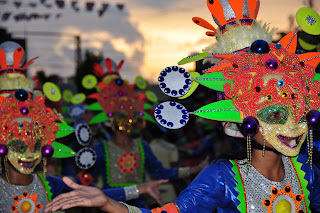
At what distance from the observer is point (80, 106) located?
8.23 meters

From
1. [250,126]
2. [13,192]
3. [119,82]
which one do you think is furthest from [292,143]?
[119,82]

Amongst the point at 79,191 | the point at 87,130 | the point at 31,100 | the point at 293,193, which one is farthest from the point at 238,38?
the point at 87,130

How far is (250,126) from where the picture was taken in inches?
113

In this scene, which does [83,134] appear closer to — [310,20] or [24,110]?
[24,110]

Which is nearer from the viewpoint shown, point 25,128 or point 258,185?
point 258,185

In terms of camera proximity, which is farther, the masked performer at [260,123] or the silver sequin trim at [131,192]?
the silver sequin trim at [131,192]

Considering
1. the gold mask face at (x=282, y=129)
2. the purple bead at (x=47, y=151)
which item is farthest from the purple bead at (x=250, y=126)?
the purple bead at (x=47, y=151)

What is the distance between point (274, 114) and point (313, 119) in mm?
242

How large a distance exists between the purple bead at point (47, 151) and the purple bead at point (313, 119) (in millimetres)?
2260

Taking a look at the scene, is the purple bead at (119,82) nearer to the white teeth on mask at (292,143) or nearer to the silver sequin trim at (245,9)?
the silver sequin trim at (245,9)

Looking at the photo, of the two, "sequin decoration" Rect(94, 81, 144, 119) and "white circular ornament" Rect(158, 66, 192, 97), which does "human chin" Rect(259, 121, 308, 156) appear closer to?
"white circular ornament" Rect(158, 66, 192, 97)

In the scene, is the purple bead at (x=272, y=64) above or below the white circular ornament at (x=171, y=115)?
above

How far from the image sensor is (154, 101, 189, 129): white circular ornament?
10.2 feet

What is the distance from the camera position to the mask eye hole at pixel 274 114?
2.95 metres
